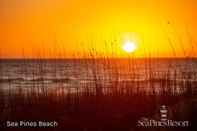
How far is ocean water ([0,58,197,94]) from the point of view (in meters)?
2.02

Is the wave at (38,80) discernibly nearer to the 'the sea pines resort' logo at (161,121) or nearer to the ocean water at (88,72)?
the ocean water at (88,72)

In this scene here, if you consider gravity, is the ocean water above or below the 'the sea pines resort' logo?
above

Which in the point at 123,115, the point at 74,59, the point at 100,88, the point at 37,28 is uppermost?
the point at 37,28

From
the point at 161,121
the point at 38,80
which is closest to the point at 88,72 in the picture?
the point at 38,80

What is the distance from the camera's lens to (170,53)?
6.64 feet

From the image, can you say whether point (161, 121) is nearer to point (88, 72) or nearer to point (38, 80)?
point (88, 72)

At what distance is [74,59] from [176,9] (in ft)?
1.77

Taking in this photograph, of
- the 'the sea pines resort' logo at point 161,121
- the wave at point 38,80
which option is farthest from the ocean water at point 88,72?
the 'the sea pines resort' logo at point 161,121

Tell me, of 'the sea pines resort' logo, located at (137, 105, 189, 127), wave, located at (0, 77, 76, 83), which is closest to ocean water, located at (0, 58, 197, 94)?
wave, located at (0, 77, 76, 83)

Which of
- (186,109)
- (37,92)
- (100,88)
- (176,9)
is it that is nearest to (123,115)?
(100,88)

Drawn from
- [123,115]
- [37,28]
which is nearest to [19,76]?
[37,28]

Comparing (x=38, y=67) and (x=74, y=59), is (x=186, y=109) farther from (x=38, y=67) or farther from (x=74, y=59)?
(x=38, y=67)

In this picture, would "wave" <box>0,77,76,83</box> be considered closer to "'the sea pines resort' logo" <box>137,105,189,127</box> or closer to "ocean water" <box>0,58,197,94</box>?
"ocean water" <box>0,58,197,94</box>

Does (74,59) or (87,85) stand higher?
(74,59)
